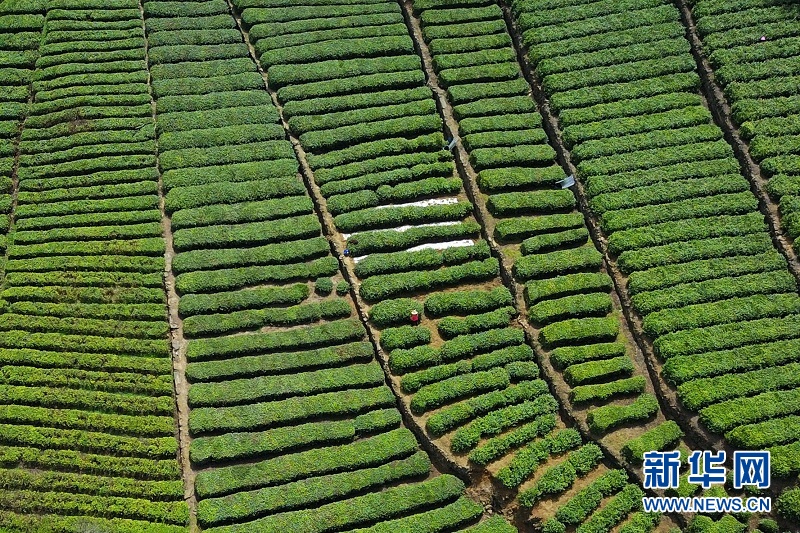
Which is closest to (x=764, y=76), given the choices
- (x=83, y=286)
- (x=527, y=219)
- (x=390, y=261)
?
(x=527, y=219)

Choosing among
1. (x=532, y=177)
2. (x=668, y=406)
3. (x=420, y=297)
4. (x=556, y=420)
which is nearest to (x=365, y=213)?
(x=420, y=297)

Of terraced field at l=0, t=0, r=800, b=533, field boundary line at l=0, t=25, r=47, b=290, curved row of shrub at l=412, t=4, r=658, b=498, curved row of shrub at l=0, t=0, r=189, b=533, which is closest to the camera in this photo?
curved row of shrub at l=0, t=0, r=189, b=533

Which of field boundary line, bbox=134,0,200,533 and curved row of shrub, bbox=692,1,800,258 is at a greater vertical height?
curved row of shrub, bbox=692,1,800,258

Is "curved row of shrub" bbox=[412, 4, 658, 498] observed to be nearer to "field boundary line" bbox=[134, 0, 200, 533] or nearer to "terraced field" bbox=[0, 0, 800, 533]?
"terraced field" bbox=[0, 0, 800, 533]

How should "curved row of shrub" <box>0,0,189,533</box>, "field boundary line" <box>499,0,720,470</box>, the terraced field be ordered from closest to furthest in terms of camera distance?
"curved row of shrub" <box>0,0,189,533</box> < the terraced field < "field boundary line" <box>499,0,720,470</box>

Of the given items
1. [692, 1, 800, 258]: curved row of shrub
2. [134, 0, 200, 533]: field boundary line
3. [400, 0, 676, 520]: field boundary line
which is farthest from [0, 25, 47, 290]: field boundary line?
[692, 1, 800, 258]: curved row of shrub

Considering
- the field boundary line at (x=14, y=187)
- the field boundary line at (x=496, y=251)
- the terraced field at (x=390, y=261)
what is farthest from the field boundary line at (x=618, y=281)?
the field boundary line at (x=14, y=187)

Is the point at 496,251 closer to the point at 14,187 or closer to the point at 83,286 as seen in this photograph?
the point at 83,286

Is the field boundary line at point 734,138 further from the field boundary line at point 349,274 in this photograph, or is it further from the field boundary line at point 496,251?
the field boundary line at point 349,274
